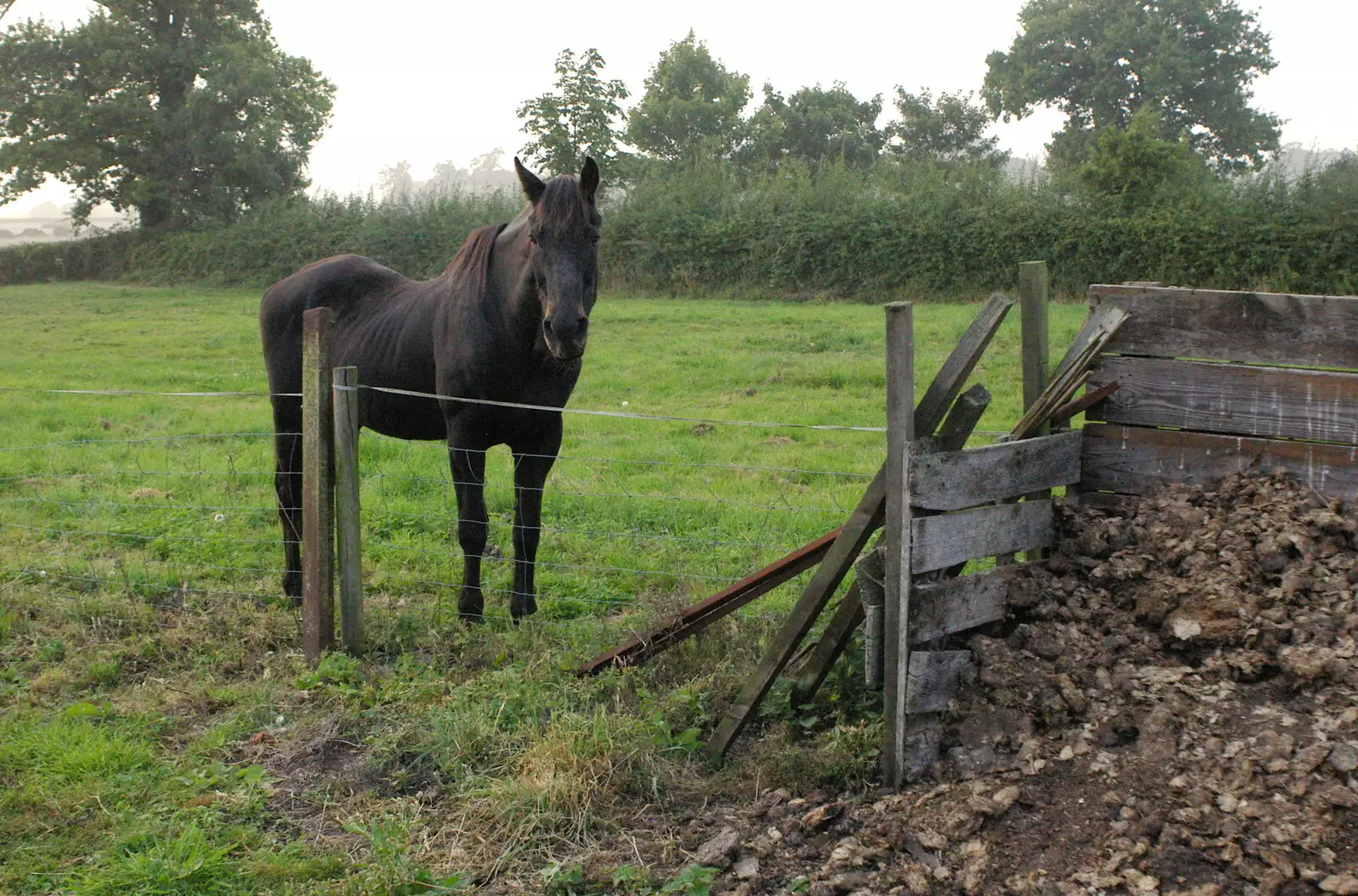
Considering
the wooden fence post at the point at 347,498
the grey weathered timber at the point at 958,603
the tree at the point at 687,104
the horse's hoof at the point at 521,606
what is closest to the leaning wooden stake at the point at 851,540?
the grey weathered timber at the point at 958,603

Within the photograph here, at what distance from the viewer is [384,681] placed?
4.52 m

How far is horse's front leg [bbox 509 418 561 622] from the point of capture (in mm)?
5414

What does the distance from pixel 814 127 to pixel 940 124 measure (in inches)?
237

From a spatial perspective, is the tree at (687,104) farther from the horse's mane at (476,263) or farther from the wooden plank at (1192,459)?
the wooden plank at (1192,459)

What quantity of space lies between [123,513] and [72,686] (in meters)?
2.72

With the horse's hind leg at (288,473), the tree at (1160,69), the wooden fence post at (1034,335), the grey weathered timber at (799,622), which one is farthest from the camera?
the tree at (1160,69)

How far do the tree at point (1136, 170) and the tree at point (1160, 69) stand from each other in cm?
2092

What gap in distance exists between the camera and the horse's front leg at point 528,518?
541cm

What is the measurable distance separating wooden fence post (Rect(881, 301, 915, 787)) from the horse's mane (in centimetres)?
279

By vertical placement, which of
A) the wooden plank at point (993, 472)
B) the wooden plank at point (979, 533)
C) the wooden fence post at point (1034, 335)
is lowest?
the wooden plank at point (979, 533)

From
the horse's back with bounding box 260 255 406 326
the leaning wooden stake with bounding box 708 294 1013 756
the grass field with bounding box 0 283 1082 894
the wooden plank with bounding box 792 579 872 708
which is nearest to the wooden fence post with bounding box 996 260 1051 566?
the leaning wooden stake with bounding box 708 294 1013 756

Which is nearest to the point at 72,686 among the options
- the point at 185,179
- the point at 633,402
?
the point at 633,402

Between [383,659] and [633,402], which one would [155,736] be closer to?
[383,659]

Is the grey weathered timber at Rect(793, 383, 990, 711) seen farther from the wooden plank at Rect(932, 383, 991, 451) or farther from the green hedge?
the green hedge
